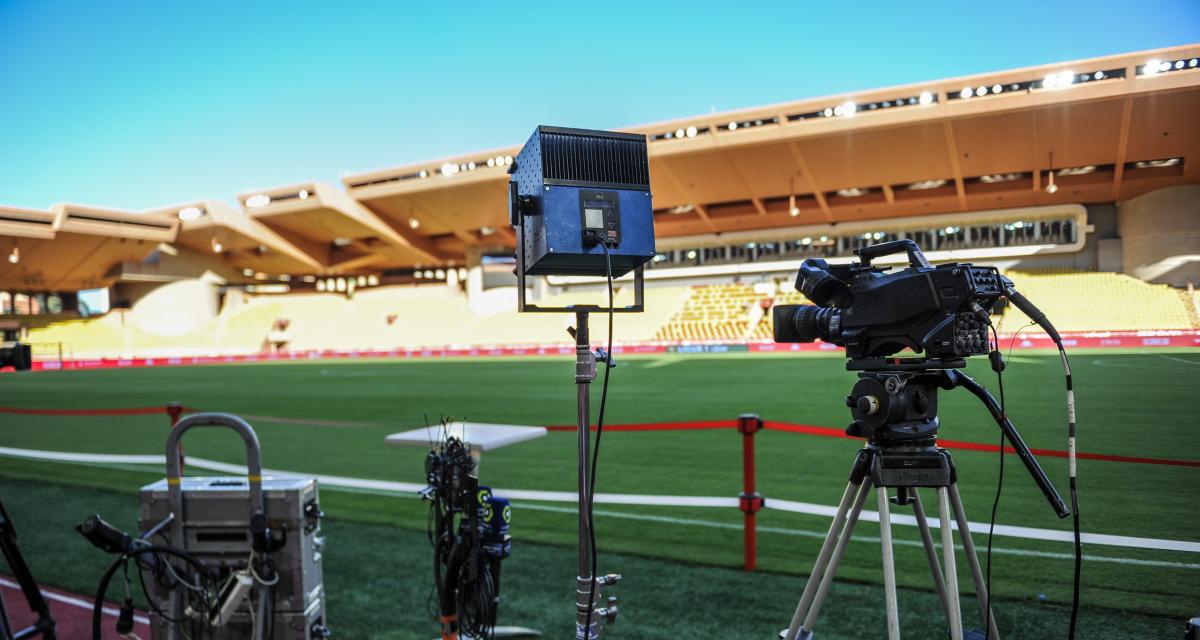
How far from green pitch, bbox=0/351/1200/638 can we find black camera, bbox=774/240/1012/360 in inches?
74.1

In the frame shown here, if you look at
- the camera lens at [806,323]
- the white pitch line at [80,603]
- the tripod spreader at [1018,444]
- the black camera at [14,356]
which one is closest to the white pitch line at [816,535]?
the tripod spreader at [1018,444]

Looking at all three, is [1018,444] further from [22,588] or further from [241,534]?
[22,588]

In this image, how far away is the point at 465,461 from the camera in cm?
290

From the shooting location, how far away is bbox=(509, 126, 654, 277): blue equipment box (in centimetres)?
228

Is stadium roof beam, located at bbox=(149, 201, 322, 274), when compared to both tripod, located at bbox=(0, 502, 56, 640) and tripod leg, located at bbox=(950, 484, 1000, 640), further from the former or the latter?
tripod leg, located at bbox=(950, 484, 1000, 640)

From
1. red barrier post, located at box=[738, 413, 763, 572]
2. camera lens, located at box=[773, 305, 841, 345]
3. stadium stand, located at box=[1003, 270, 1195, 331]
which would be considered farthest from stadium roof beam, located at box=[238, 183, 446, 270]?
camera lens, located at box=[773, 305, 841, 345]

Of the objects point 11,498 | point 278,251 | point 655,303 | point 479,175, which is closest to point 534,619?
point 11,498

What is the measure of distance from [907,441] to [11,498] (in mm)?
8430

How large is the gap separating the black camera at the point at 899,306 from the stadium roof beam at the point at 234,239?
162 feet

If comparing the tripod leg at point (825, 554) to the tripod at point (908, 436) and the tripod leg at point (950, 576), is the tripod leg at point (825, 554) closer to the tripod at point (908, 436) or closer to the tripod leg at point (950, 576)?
the tripod at point (908, 436)

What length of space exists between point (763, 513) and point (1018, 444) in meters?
3.90

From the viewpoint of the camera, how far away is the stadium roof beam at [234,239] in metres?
45.1

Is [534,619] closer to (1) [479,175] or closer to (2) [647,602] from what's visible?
(2) [647,602]

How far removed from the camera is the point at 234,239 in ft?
156
